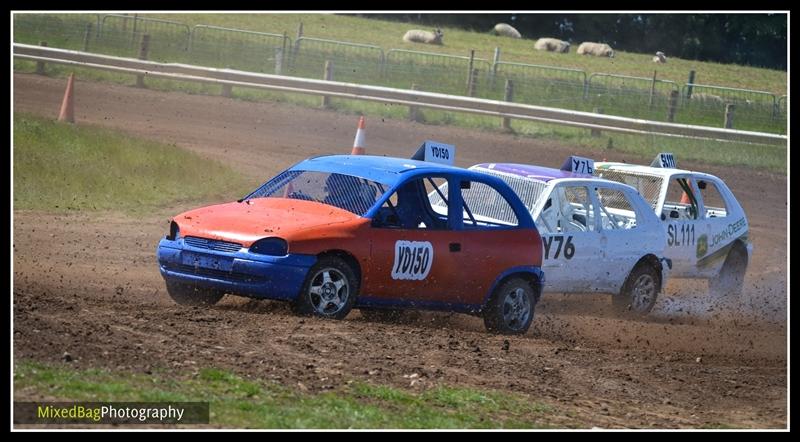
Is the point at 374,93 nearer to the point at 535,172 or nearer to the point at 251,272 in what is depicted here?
the point at 535,172

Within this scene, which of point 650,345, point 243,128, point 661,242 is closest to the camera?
point 650,345

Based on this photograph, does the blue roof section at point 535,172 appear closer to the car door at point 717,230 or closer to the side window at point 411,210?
the side window at point 411,210

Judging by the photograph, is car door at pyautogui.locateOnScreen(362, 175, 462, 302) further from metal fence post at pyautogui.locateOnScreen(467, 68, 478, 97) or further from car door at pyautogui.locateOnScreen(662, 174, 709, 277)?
metal fence post at pyautogui.locateOnScreen(467, 68, 478, 97)

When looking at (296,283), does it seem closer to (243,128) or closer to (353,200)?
(353,200)

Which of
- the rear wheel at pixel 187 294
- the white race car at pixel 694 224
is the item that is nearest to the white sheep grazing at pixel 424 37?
the white race car at pixel 694 224

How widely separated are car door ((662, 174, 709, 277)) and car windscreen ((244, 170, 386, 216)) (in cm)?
490

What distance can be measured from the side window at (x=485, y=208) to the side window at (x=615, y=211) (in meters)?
1.56

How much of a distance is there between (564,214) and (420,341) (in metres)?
3.52

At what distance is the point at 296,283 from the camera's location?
1004cm

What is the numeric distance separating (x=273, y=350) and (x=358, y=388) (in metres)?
0.97

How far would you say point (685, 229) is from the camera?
1498cm

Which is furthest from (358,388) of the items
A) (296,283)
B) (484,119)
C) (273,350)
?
(484,119)

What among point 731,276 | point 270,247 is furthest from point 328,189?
point 731,276
